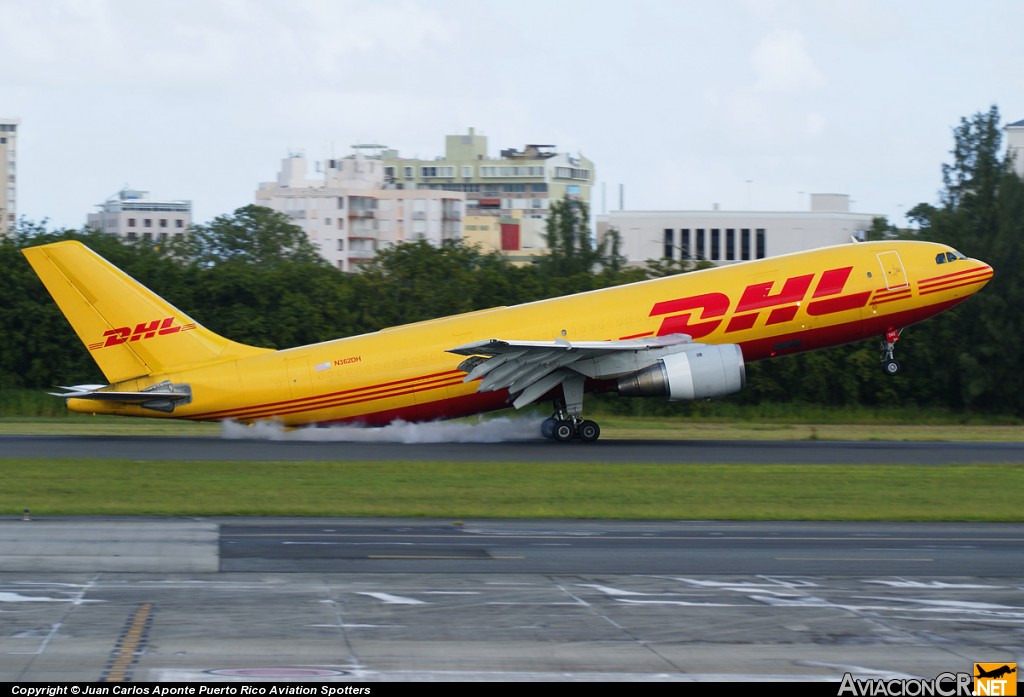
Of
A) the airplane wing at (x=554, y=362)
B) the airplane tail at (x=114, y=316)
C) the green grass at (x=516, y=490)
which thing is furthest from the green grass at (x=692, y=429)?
the green grass at (x=516, y=490)

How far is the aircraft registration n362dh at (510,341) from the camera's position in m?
35.9

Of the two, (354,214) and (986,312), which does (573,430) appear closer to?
(986,312)

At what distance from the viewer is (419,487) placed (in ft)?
85.2

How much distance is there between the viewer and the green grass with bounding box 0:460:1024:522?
22922 mm

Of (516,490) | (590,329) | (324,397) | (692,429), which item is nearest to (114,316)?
(324,397)

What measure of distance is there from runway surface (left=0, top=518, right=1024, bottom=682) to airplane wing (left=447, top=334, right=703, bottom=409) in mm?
14112

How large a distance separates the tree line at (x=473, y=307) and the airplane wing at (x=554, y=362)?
19236 millimetres

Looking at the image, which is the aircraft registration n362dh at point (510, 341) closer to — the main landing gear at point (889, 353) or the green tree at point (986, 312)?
the main landing gear at point (889, 353)

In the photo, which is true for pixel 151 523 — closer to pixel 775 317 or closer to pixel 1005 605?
pixel 1005 605

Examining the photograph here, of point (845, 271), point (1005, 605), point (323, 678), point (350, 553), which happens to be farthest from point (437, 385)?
point (323, 678)

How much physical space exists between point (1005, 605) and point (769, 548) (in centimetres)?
470

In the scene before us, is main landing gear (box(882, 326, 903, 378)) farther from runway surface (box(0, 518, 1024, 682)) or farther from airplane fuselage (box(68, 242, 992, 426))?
runway surface (box(0, 518, 1024, 682))

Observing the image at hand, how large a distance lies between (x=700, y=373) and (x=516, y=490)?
1058cm

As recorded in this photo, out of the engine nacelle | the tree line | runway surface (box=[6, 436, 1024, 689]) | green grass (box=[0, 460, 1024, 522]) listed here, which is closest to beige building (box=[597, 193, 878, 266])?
the tree line
